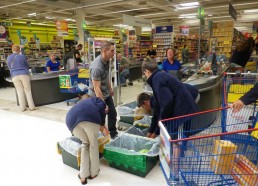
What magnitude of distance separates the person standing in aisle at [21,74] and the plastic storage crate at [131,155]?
3.64 metres

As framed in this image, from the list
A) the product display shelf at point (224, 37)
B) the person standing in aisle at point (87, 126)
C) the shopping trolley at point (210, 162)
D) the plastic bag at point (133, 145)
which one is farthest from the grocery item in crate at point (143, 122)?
the product display shelf at point (224, 37)

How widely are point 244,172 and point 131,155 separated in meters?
1.35

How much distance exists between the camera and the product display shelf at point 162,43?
10863mm

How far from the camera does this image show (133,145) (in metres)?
3.02

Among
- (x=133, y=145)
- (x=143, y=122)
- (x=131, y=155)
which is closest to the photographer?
(x=131, y=155)

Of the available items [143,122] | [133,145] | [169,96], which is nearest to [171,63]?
[143,122]

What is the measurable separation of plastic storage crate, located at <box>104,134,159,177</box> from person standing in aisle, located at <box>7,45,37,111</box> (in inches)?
143

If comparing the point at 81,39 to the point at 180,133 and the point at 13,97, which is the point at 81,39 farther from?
the point at 180,133

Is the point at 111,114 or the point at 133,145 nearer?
the point at 133,145

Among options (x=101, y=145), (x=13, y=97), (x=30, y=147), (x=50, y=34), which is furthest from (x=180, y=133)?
(x=50, y=34)

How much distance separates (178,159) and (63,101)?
5.61 meters

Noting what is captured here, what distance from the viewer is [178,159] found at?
158cm

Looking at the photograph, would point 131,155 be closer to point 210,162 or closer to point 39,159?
point 210,162

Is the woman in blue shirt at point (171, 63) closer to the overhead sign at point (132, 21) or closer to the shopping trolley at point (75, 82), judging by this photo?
the shopping trolley at point (75, 82)
